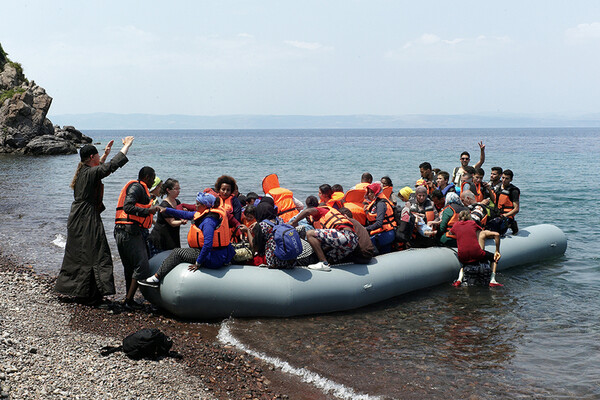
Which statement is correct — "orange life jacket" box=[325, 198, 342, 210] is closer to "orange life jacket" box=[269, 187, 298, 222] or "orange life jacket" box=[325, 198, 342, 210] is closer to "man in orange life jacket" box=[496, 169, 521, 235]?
"orange life jacket" box=[269, 187, 298, 222]

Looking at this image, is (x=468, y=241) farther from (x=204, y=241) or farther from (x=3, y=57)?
(x=3, y=57)

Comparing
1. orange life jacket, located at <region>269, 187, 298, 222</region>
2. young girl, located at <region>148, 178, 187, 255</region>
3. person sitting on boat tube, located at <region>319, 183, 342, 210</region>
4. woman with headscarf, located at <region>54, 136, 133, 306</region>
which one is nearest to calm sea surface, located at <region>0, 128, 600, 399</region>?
young girl, located at <region>148, 178, 187, 255</region>

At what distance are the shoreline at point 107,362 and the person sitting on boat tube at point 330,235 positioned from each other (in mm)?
1446

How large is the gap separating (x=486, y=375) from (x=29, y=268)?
6.44 metres

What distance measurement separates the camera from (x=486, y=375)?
505 centimetres

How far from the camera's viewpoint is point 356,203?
7.53m

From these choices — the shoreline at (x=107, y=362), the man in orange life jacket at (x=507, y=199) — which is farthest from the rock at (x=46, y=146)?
the man in orange life jacket at (x=507, y=199)

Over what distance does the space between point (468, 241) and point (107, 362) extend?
4.91m

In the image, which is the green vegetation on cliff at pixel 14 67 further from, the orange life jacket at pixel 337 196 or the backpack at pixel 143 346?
the backpack at pixel 143 346

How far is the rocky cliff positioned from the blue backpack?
1346 inches

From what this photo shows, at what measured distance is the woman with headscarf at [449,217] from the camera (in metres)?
7.67

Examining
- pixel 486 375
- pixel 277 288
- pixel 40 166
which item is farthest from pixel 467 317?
pixel 40 166

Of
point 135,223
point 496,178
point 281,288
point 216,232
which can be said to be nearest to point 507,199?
point 496,178

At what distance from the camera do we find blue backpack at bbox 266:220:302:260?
5.91 m
